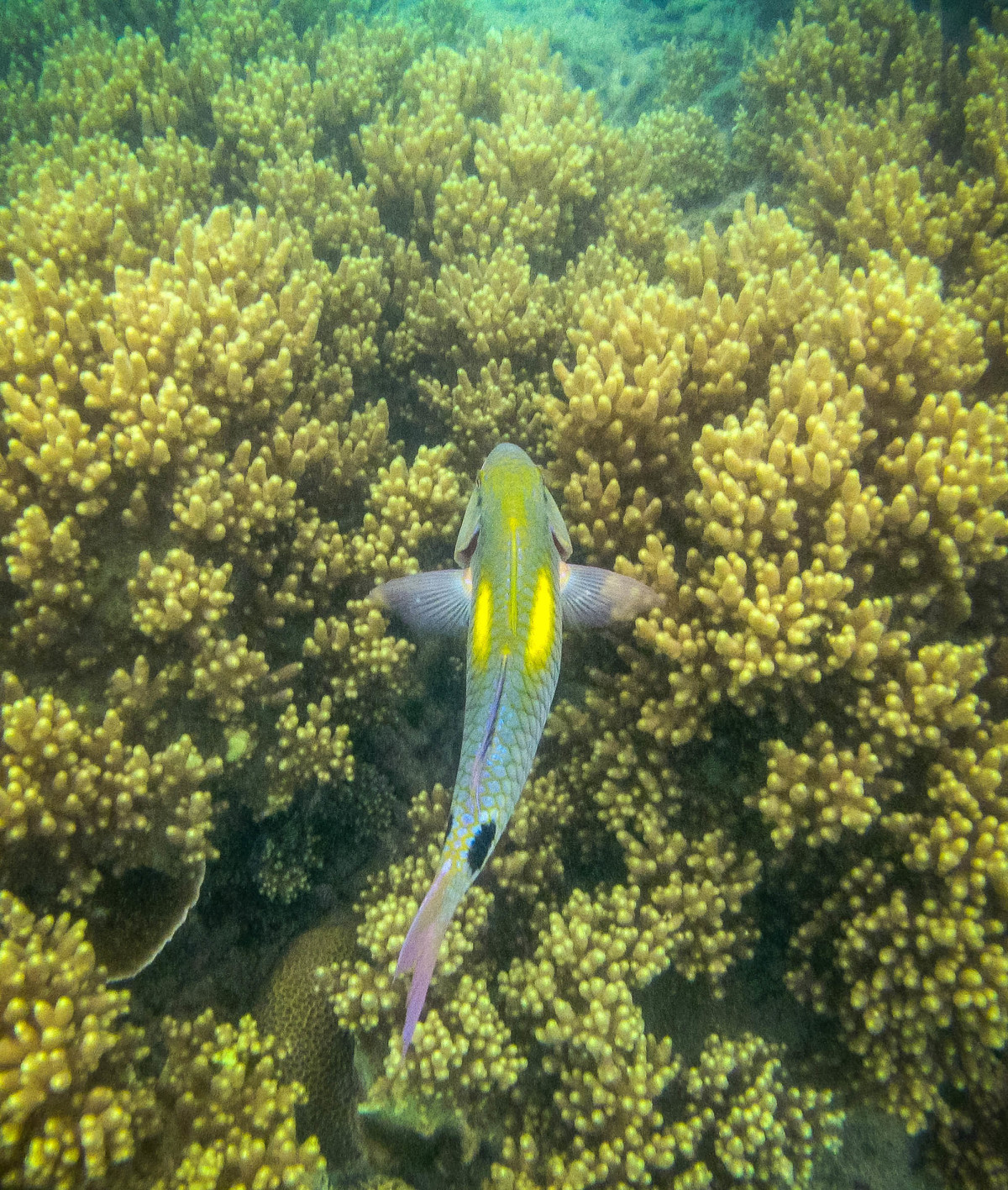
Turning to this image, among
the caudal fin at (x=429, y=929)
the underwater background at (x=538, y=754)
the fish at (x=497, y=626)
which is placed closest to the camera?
the caudal fin at (x=429, y=929)

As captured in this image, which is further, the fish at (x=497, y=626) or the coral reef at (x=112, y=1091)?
the coral reef at (x=112, y=1091)

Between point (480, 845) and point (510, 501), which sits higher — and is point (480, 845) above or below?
below

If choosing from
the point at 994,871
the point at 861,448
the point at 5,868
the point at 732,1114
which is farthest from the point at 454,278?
the point at 732,1114

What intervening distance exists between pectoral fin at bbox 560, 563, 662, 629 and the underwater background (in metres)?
0.28

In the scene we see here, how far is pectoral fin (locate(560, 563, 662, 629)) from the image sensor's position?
8.15ft

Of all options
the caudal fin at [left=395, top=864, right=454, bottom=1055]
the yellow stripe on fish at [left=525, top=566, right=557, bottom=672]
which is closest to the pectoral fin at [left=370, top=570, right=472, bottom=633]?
the yellow stripe on fish at [left=525, top=566, right=557, bottom=672]

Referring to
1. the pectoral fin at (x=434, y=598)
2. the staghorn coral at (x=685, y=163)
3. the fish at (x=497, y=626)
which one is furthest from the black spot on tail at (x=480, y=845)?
the staghorn coral at (x=685, y=163)

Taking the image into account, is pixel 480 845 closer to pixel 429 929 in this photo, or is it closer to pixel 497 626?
pixel 429 929

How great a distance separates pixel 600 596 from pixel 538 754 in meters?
1.13

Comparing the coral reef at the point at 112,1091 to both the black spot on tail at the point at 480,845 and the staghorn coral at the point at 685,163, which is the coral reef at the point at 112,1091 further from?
the staghorn coral at the point at 685,163

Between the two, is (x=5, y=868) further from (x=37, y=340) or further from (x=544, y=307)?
(x=544, y=307)

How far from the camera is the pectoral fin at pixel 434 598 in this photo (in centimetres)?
245

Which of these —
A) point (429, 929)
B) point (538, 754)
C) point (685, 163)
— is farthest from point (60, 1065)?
point (685, 163)

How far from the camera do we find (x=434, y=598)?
8.31ft
